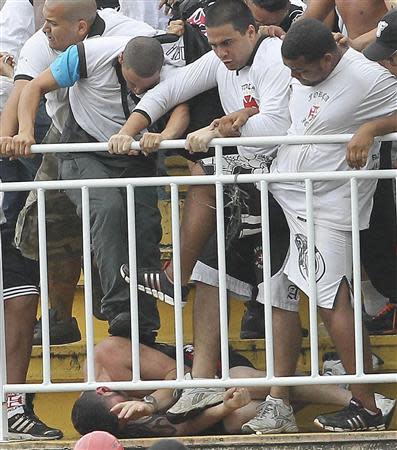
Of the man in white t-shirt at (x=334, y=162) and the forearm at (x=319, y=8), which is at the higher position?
the forearm at (x=319, y=8)

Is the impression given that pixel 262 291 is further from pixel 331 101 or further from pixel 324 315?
pixel 331 101

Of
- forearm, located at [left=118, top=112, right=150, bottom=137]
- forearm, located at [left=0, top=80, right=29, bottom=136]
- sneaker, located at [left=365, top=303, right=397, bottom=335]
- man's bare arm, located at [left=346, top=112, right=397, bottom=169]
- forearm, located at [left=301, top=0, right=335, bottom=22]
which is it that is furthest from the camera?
forearm, located at [left=301, top=0, right=335, bottom=22]

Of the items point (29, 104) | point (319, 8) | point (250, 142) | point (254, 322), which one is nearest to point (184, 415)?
point (254, 322)

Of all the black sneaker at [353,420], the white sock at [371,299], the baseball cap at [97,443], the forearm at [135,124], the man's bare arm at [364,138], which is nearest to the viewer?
the baseball cap at [97,443]

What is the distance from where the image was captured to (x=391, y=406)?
5988 mm

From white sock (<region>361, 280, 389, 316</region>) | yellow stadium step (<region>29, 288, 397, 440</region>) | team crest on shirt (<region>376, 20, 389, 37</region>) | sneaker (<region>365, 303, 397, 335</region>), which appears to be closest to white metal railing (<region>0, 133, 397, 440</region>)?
team crest on shirt (<region>376, 20, 389, 37</region>)

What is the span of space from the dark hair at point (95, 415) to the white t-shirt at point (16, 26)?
261 centimetres

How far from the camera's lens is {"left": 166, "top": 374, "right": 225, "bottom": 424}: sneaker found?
5852 millimetres

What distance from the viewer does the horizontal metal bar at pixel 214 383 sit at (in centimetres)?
565

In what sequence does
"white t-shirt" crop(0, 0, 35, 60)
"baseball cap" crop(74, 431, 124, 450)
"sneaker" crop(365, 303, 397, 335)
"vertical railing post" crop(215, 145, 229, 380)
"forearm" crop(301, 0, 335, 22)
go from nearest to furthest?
"baseball cap" crop(74, 431, 124, 450) < "vertical railing post" crop(215, 145, 229, 380) < "sneaker" crop(365, 303, 397, 335) < "forearm" crop(301, 0, 335, 22) < "white t-shirt" crop(0, 0, 35, 60)

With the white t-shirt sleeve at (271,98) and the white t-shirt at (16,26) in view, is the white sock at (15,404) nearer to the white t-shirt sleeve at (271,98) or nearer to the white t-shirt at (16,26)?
the white t-shirt sleeve at (271,98)

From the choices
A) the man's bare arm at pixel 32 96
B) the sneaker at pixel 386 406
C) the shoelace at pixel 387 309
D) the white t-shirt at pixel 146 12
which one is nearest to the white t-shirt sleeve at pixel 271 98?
the man's bare arm at pixel 32 96

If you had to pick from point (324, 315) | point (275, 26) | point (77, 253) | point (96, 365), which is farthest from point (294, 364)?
point (275, 26)

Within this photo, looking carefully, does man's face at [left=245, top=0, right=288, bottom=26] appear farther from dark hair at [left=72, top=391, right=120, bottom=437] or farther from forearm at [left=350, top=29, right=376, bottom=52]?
dark hair at [left=72, top=391, right=120, bottom=437]
